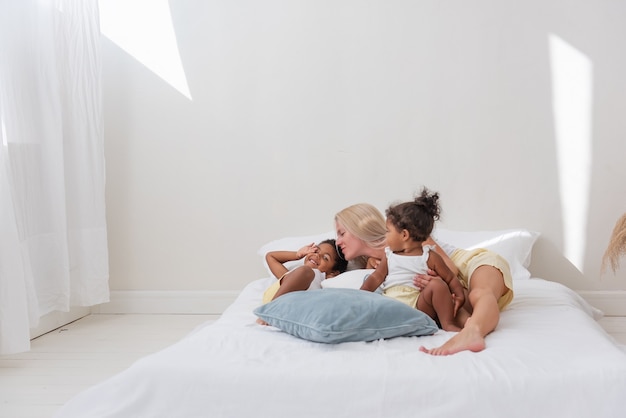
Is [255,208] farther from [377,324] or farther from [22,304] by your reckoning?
[377,324]

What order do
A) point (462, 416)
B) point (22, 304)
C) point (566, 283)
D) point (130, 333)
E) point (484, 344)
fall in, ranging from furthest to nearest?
point (566, 283), point (130, 333), point (22, 304), point (484, 344), point (462, 416)

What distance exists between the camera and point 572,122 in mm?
3410

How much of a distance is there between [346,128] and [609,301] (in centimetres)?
149

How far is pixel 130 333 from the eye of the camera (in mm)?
3236

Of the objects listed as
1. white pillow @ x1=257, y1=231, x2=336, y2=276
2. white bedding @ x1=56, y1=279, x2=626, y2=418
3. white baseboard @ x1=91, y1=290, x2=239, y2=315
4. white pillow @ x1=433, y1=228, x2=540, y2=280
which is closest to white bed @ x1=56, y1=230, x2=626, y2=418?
white bedding @ x1=56, y1=279, x2=626, y2=418

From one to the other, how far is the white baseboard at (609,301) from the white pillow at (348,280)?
1.44m

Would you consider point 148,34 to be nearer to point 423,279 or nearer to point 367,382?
point 423,279

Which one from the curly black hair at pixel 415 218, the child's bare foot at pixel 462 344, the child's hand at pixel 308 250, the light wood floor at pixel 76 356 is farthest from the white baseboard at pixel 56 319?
the child's bare foot at pixel 462 344

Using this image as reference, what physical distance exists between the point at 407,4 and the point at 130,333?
78.5 inches

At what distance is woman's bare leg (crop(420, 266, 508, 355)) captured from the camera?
1859 millimetres

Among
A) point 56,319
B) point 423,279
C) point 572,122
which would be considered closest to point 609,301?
point 572,122

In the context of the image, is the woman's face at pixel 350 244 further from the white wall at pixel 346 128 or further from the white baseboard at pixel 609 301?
the white baseboard at pixel 609 301

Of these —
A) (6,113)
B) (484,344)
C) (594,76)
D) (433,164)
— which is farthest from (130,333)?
(594,76)

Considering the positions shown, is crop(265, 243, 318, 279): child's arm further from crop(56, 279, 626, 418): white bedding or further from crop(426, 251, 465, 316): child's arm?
crop(56, 279, 626, 418): white bedding
